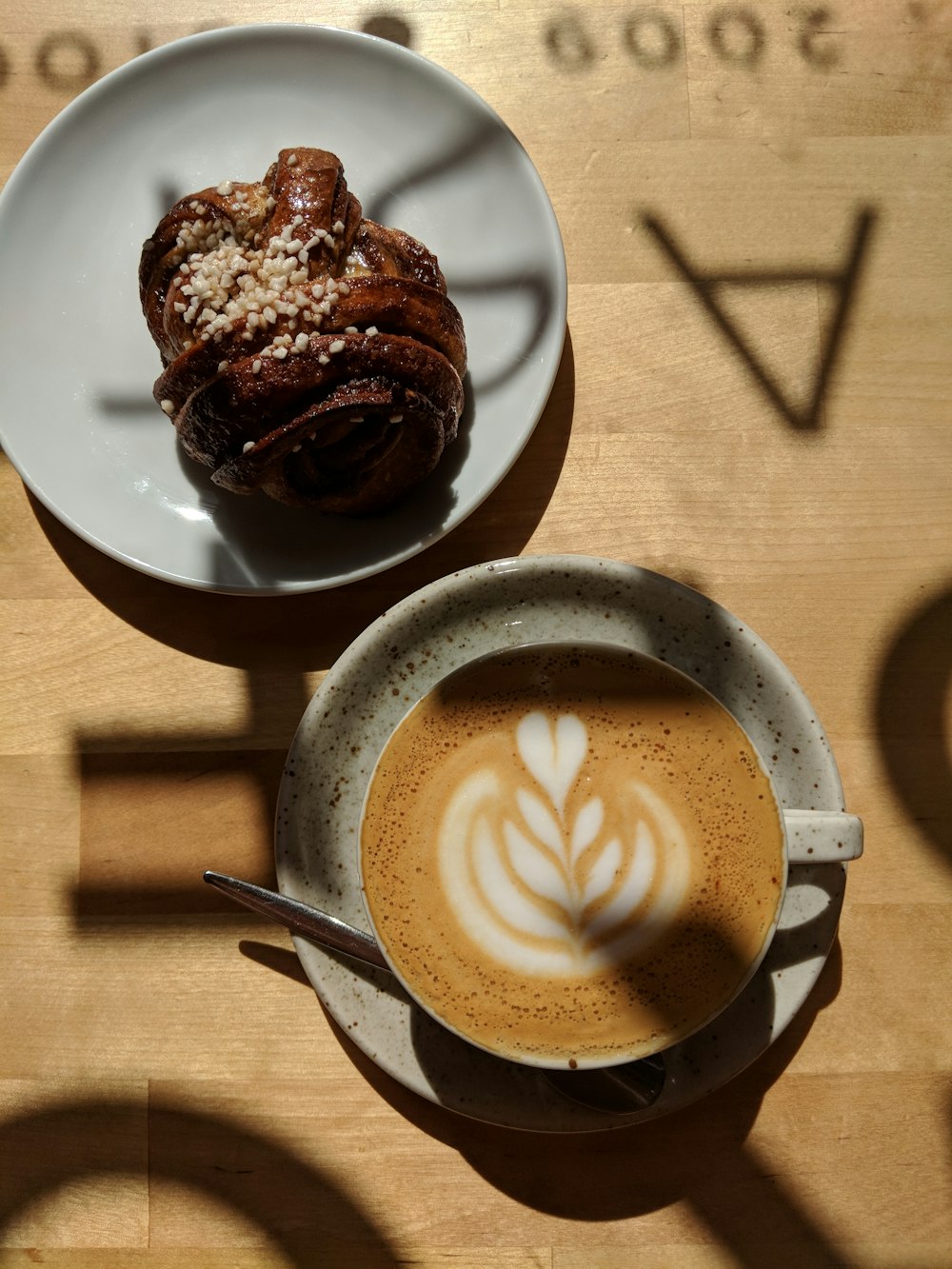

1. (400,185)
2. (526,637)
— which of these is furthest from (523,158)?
(526,637)

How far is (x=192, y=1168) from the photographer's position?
3.98 ft

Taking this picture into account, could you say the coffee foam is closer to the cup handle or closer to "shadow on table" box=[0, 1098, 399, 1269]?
the cup handle

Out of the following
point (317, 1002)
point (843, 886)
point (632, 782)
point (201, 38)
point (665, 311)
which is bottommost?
point (317, 1002)

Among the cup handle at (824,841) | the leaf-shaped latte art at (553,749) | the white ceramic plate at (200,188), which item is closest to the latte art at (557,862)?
the leaf-shaped latte art at (553,749)

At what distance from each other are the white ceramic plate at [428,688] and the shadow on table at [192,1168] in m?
0.25

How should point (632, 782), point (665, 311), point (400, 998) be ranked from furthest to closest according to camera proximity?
1. point (665, 311)
2. point (400, 998)
3. point (632, 782)

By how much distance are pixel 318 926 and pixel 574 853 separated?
295 millimetres

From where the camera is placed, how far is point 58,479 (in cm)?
123

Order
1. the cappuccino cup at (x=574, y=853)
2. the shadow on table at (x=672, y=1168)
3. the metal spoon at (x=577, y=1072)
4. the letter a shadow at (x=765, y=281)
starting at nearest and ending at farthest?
the cappuccino cup at (x=574, y=853), the metal spoon at (x=577, y=1072), the shadow on table at (x=672, y=1168), the letter a shadow at (x=765, y=281)

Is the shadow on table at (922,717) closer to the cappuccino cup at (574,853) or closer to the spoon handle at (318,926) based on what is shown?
the cappuccino cup at (574,853)

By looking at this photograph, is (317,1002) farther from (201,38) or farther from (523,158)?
(201,38)

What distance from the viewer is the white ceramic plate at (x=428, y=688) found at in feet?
3.55

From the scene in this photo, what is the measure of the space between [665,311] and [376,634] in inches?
22.5

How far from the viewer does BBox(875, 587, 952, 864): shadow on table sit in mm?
1254
